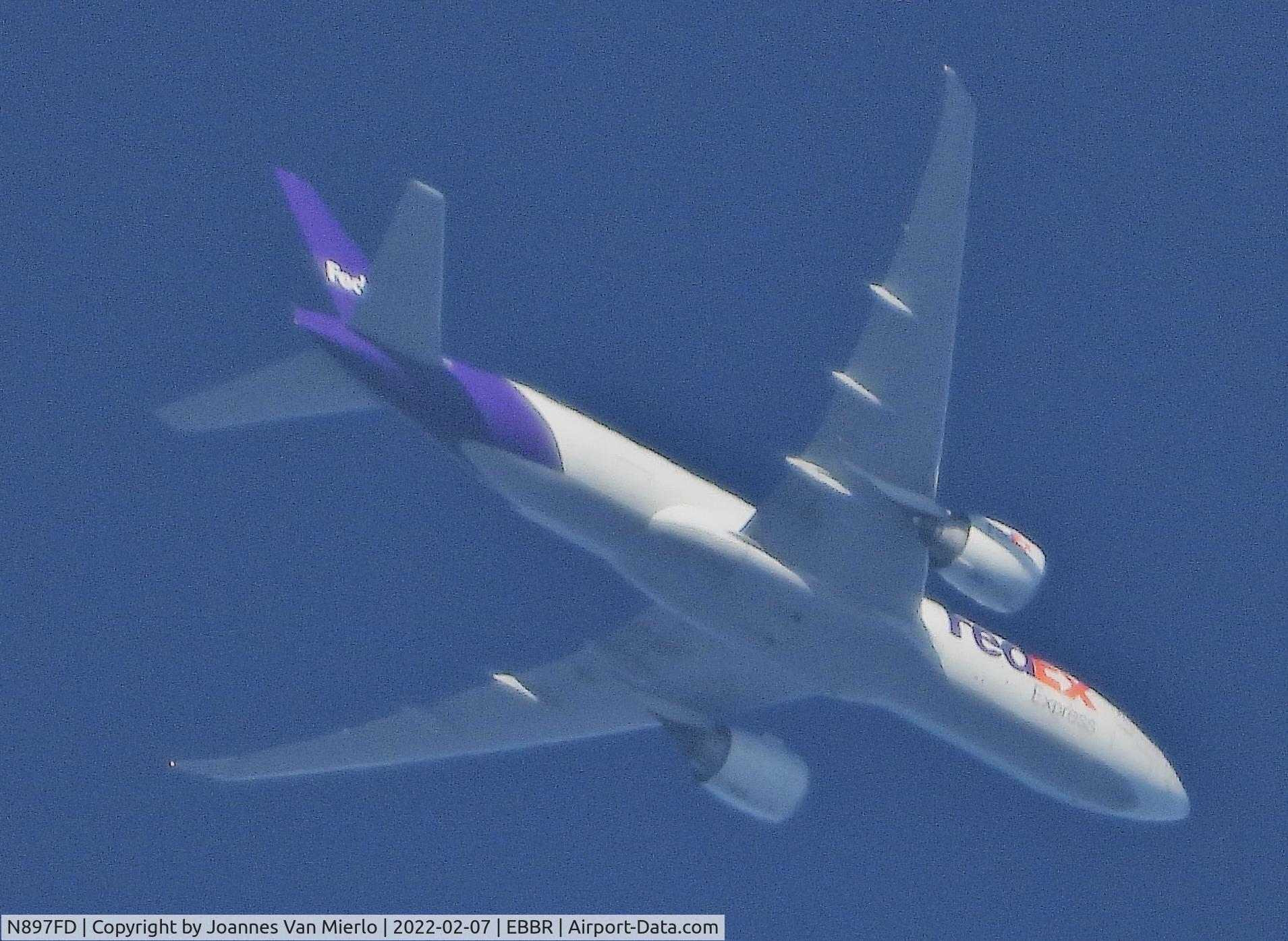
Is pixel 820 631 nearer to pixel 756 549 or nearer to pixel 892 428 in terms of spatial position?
pixel 756 549

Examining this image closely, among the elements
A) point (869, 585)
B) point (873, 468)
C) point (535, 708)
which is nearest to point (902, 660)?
point (869, 585)

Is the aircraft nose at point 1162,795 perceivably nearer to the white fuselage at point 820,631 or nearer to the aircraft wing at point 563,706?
the white fuselage at point 820,631

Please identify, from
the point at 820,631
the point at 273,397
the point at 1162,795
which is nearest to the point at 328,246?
the point at 273,397

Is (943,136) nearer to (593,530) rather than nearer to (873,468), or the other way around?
(873,468)

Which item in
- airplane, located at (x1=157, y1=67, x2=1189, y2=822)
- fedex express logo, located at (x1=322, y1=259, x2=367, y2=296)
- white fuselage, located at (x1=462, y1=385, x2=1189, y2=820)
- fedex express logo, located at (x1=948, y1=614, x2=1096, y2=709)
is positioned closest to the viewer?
airplane, located at (x1=157, y1=67, x2=1189, y2=822)

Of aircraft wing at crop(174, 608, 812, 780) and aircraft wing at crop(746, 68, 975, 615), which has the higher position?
aircraft wing at crop(746, 68, 975, 615)

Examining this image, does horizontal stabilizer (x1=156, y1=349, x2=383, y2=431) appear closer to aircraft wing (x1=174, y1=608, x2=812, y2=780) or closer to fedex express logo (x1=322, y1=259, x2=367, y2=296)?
fedex express logo (x1=322, y1=259, x2=367, y2=296)

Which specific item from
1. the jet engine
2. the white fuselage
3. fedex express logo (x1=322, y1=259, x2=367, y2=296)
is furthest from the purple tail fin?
the jet engine
